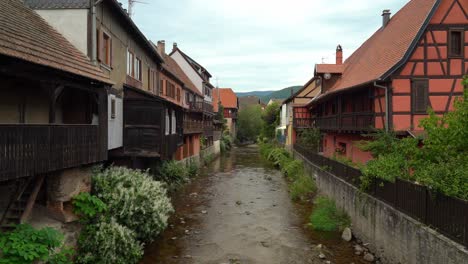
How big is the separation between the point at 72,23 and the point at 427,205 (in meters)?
11.3

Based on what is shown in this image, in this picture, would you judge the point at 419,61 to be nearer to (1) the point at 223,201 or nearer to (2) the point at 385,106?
(2) the point at 385,106

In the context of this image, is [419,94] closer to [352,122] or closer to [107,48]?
[352,122]

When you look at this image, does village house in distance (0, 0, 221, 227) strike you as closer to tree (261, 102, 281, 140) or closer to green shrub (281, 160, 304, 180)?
Answer: green shrub (281, 160, 304, 180)

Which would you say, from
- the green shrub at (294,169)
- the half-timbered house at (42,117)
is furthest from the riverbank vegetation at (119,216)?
the green shrub at (294,169)

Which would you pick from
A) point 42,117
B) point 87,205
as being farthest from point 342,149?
point 42,117

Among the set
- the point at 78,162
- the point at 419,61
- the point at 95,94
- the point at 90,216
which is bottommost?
the point at 90,216

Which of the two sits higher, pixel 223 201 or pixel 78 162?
pixel 78 162

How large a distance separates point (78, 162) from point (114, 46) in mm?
6384

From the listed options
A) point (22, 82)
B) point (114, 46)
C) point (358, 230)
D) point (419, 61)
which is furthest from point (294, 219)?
point (22, 82)

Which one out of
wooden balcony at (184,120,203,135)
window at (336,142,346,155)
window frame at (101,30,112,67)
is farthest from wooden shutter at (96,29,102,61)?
window at (336,142,346,155)

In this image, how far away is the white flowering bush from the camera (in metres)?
10.8

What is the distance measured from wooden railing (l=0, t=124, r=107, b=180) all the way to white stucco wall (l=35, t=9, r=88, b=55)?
2907 millimetres

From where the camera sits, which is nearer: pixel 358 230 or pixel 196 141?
pixel 358 230

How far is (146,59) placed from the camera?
2039cm
